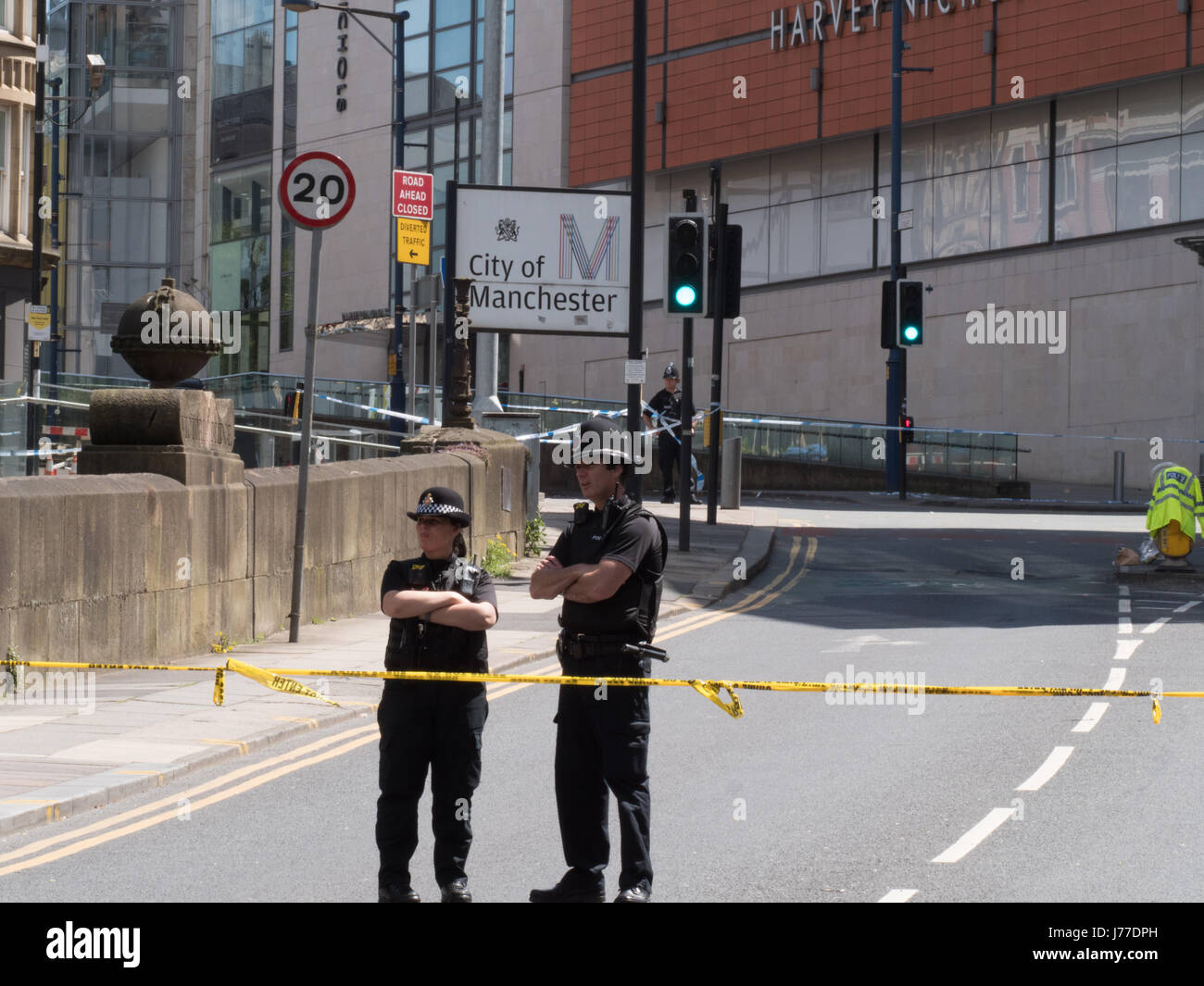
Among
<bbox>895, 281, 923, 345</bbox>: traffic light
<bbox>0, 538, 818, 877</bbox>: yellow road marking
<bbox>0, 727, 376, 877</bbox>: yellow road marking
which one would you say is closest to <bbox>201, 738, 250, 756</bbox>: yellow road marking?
<bbox>0, 538, 818, 877</bbox>: yellow road marking

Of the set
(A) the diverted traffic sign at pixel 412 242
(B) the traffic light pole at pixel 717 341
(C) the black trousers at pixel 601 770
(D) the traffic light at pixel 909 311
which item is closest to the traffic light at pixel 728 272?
(B) the traffic light pole at pixel 717 341

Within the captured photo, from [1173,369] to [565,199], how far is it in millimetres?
19419

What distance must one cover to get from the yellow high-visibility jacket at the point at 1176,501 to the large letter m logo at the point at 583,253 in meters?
6.99

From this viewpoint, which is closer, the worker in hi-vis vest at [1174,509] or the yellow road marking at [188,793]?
the yellow road marking at [188,793]

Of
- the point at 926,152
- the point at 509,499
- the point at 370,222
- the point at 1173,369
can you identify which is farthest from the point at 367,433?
the point at 370,222

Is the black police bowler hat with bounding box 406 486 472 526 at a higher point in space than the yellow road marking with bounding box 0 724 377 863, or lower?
higher

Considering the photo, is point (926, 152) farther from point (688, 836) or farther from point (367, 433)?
point (688, 836)

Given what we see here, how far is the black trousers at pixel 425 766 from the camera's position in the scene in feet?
21.5

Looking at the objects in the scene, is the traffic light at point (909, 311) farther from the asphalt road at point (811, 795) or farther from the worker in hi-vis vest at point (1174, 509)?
the asphalt road at point (811, 795)

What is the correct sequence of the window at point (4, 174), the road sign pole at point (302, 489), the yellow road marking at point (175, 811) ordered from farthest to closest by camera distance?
1. the window at point (4, 174)
2. the road sign pole at point (302, 489)
3. the yellow road marking at point (175, 811)

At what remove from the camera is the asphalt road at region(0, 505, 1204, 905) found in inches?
285

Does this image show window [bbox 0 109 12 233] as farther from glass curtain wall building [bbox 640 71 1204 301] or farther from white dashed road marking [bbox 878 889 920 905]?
white dashed road marking [bbox 878 889 920 905]

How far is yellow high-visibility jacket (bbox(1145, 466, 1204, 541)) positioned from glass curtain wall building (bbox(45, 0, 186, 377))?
4941cm

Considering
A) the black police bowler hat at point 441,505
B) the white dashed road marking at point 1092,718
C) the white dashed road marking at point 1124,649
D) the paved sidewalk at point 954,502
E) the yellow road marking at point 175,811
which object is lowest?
the yellow road marking at point 175,811
